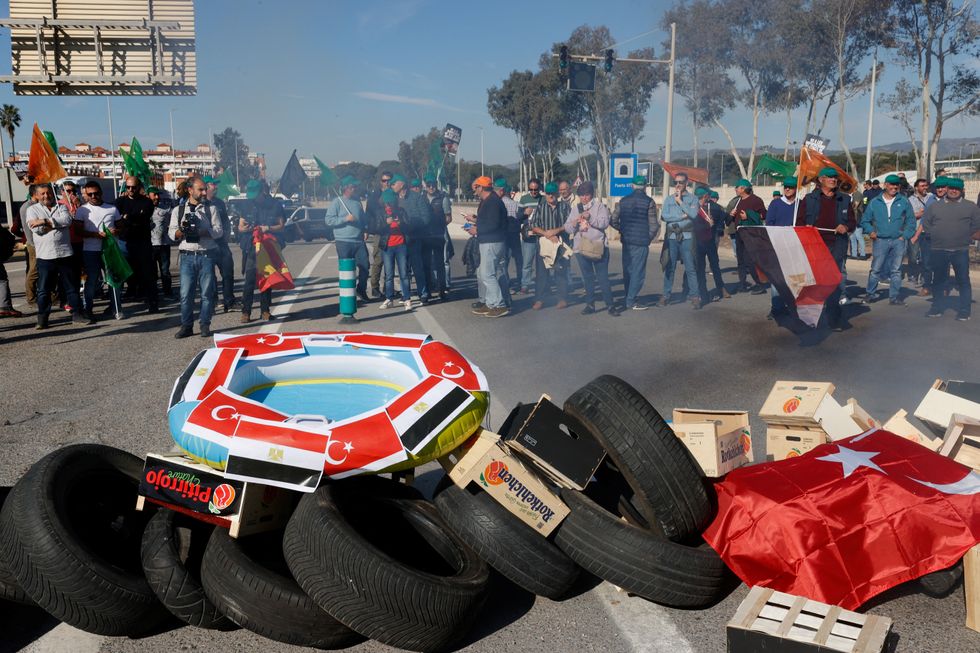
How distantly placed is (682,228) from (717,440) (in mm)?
9386

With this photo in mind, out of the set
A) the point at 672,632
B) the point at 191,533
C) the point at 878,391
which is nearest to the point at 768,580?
the point at 672,632

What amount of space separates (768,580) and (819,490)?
0.49m

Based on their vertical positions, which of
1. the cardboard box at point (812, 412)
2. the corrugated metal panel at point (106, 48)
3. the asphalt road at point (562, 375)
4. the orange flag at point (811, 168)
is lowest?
the asphalt road at point (562, 375)

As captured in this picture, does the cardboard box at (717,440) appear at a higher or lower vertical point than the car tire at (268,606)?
higher

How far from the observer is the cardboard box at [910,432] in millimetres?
5070

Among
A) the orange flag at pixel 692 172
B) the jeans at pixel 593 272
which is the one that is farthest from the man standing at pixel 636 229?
the orange flag at pixel 692 172

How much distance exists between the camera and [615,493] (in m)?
4.52

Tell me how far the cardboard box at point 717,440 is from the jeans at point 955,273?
8.38 m

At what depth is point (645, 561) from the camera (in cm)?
379

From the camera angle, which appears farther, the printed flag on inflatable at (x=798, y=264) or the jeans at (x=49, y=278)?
the jeans at (x=49, y=278)

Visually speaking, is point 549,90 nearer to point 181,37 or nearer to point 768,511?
point 181,37

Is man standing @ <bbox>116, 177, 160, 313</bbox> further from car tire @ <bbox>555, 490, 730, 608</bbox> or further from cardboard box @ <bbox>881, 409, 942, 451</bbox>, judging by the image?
cardboard box @ <bbox>881, 409, 942, 451</bbox>

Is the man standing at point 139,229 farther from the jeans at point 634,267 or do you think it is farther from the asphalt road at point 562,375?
the jeans at point 634,267

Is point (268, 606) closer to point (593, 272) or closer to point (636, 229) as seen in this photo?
point (593, 272)
